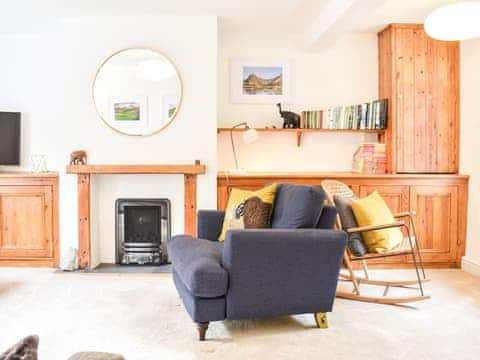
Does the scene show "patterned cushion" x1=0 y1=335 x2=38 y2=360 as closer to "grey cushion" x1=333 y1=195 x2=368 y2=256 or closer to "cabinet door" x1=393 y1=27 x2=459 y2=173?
"grey cushion" x1=333 y1=195 x2=368 y2=256

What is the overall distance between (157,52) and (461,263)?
3.58 meters

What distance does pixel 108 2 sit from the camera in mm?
3541

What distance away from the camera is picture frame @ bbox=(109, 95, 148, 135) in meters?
3.99

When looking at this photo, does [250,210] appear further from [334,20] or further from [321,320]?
[334,20]

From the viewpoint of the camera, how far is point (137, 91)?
13.1 feet

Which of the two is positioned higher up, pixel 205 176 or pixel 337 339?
pixel 205 176

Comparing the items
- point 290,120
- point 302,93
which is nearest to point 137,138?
point 290,120

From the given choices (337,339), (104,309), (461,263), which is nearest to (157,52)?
(104,309)

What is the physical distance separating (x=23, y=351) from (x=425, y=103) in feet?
13.8

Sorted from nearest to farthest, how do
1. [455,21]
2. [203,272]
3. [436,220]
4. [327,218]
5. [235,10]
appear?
[203,272], [327,218], [455,21], [235,10], [436,220]

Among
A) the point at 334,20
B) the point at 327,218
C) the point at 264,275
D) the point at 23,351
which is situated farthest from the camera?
the point at 334,20

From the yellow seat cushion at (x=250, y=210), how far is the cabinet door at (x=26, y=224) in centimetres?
195

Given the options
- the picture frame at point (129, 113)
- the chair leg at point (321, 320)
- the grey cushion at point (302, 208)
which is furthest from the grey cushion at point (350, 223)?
the picture frame at point (129, 113)

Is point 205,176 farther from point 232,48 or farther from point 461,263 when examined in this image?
point 461,263
